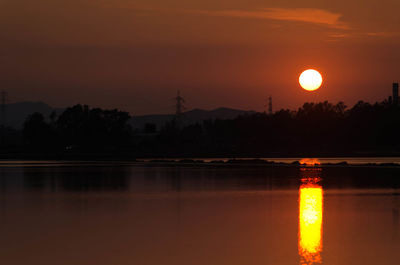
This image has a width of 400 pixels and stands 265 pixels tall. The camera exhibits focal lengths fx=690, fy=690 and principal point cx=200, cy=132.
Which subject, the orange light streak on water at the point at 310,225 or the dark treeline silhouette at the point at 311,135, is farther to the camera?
the dark treeline silhouette at the point at 311,135

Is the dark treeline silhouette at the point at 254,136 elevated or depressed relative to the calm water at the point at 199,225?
elevated

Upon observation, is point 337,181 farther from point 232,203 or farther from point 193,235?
point 193,235

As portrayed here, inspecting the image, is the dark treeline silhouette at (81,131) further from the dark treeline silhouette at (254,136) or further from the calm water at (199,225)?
the calm water at (199,225)

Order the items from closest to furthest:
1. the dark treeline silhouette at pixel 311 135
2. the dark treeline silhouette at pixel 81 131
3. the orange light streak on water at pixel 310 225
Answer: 1. the orange light streak on water at pixel 310 225
2. the dark treeline silhouette at pixel 311 135
3. the dark treeline silhouette at pixel 81 131

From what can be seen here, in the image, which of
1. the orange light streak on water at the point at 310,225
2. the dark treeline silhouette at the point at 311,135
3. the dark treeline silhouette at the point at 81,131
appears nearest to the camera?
the orange light streak on water at the point at 310,225

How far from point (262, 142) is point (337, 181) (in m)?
95.0

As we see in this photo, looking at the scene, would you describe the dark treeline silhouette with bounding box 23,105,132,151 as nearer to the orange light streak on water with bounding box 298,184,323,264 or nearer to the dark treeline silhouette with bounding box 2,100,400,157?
the dark treeline silhouette with bounding box 2,100,400,157

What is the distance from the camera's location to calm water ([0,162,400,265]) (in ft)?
53.6

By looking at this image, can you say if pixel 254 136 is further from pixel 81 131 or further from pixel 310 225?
pixel 310 225

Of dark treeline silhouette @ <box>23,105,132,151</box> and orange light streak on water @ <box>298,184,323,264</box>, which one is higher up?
dark treeline silhouette @ <box>23,105,132,151</box>

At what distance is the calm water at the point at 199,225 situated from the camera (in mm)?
16344

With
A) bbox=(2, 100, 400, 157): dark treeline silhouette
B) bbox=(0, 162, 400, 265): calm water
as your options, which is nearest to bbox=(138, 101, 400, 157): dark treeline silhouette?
bbox=(2, 100, 400, 157): dark treeline silhouette

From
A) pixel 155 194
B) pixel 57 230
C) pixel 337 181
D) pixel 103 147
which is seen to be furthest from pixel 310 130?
pixel 57 230

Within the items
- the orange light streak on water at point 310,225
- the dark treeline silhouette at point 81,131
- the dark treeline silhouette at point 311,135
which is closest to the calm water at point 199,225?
the orange light streak on water at point 310,225
